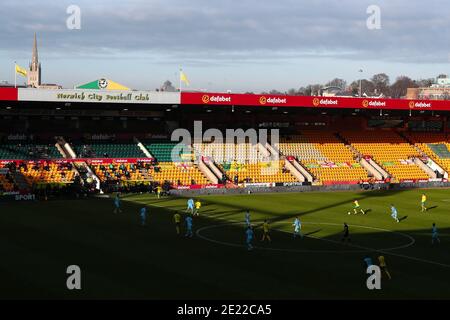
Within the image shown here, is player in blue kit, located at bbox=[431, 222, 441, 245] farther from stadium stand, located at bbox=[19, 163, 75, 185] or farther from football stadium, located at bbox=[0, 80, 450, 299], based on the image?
stadium stand, located at bbox=[19, 163, 75, 185]

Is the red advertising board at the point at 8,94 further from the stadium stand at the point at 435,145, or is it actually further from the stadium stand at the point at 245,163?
the stadium stand at the point at 435,145

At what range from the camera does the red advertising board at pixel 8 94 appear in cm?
6631

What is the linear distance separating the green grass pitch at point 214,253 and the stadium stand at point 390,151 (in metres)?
27.0

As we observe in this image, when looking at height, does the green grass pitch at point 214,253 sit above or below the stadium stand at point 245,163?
below

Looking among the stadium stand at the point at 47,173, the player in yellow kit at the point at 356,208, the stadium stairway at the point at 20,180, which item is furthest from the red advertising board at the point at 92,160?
the player in yellow kit at the point at 356,208

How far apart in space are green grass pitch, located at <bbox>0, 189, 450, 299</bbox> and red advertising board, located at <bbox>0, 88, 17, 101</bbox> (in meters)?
12.3

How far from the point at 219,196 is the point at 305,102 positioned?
18407 mm

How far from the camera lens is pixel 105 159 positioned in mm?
74875

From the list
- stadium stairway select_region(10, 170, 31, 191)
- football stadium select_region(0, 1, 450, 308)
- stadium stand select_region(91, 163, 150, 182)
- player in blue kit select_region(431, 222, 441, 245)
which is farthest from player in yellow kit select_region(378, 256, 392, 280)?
stadium stand select_region(91, 163, 150, 182)

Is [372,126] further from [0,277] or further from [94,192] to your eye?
[0,277]

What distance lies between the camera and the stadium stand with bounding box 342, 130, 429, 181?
286 ft
